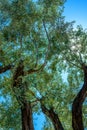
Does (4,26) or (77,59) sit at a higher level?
(4,26)

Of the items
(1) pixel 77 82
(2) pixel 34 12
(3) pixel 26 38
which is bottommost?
(1) pixel 77 82

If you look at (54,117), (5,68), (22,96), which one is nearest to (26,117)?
(22,96)

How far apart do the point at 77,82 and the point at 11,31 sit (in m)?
5.72

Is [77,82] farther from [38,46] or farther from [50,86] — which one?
[38,46]

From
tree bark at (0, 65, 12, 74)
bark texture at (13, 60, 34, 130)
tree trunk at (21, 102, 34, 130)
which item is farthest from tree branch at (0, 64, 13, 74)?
tree trunk at (21, 102, 34, 130)

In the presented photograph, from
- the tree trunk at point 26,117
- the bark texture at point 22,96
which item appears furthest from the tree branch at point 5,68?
the tree trunk at point 26,117

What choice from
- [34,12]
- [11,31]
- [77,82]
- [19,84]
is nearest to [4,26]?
[11,31]

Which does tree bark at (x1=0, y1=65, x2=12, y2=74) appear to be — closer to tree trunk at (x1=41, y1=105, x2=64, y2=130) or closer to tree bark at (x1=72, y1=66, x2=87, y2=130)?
tree trunk at (x1=41, y1=105, x2=64, y2=130)

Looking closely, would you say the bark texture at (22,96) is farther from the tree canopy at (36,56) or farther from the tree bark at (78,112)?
the tree bark at (78,112)

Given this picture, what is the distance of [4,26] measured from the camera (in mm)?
18391

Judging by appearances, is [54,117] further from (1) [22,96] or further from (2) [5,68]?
(2) [5,68]

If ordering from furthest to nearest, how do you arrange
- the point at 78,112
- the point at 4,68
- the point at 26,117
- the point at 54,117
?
the point at 54,117 → the point at 4,68 → the point at 26,117 → the point at 78,112

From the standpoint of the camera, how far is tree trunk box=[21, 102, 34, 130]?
1788cm

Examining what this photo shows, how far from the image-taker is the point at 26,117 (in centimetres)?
1827
